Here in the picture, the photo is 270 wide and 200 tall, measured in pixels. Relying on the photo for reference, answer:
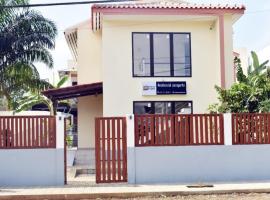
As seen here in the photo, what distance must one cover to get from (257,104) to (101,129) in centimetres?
573

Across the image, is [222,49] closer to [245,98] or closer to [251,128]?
[245,98]

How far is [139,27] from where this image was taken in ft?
59.6

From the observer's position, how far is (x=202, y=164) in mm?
12609

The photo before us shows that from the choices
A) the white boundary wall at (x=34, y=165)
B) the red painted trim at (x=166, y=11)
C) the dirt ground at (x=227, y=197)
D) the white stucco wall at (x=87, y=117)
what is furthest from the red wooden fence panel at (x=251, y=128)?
the white stucco wall at (x=87, y=117)

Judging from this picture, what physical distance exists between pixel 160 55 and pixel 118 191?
8412mm

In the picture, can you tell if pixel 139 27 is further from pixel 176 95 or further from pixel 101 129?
pixel 101 129

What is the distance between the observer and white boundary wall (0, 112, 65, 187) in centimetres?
1220

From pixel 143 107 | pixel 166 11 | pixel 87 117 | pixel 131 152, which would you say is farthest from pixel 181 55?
pixel 131 152

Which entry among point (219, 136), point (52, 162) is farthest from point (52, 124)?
point (219, 136)

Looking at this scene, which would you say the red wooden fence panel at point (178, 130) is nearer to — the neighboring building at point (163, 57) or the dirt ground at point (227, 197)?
the dirt ground at point (227, 197)

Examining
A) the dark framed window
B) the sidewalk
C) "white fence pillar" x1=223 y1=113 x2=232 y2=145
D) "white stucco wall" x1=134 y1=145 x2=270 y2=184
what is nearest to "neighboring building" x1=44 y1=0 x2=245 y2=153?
the dark framed window

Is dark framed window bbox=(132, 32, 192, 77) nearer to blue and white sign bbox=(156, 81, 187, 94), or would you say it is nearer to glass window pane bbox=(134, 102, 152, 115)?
blue and white sign bbox=(156, 81, 187, 94)

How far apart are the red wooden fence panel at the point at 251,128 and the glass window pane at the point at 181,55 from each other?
5.81 metres

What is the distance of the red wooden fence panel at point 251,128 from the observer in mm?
12805
